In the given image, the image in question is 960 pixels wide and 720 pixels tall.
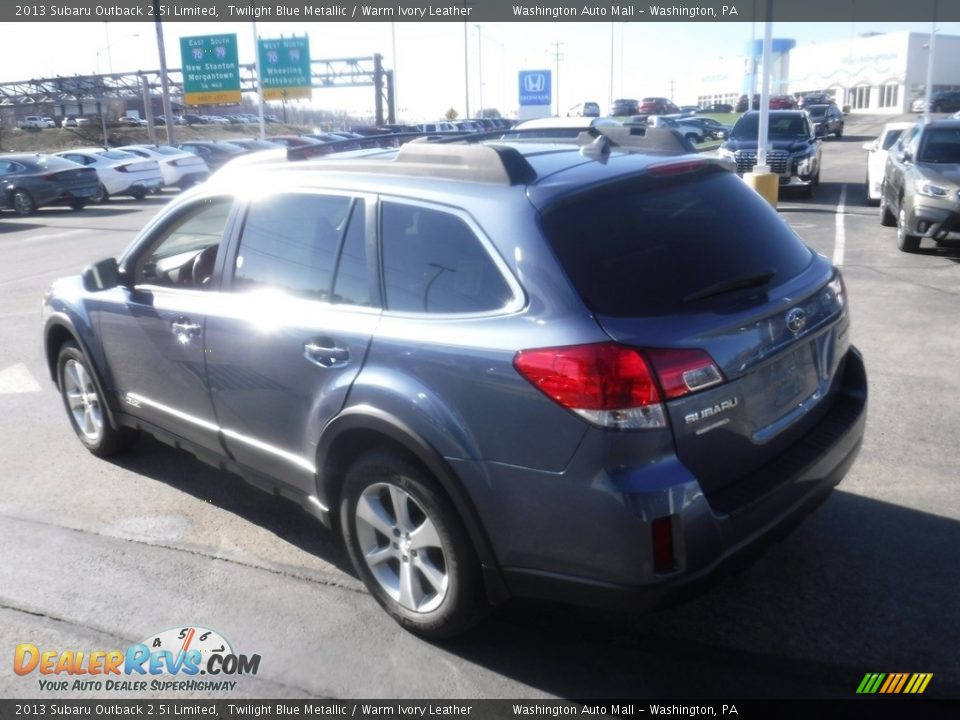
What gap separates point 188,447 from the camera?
465 cm

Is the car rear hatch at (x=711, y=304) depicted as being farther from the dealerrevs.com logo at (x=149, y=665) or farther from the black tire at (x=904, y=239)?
the black tire at (x=904, y=239)

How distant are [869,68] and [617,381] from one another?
91.2 metres

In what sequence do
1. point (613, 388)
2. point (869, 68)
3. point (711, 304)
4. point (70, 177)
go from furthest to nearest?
point (869, 68), point (70, 177), point (711, 304), point (613, 388)

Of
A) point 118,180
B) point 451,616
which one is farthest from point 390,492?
point 118,180

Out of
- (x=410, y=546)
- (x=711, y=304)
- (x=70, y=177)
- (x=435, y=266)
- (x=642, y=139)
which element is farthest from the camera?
(x=70, y=177)

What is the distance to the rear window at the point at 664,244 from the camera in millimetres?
2982

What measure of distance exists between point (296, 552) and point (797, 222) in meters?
12.7

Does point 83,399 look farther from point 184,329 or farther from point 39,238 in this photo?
point 39,238

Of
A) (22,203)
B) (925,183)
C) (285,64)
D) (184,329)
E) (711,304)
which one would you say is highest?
(285,64)

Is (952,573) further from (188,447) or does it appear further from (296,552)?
(188,447)

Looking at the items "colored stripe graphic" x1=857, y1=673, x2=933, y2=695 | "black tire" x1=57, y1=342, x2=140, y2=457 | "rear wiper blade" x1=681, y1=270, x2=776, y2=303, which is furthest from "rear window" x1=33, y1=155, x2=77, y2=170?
"colored stripe graphic" x1=857, y1=673, x2=933, y2=695

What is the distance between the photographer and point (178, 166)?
28.0 m

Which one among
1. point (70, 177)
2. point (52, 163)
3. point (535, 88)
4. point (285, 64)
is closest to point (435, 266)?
point (70, 177)

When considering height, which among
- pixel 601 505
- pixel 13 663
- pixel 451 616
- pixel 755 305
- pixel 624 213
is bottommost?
pixel 13 663
